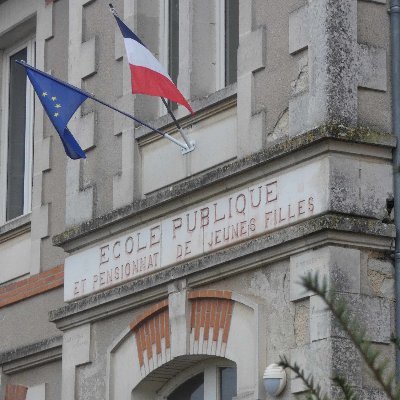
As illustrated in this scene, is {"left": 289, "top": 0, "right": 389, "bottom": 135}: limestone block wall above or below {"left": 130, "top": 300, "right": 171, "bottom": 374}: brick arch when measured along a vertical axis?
above

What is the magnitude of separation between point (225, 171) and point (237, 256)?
0.65 meters

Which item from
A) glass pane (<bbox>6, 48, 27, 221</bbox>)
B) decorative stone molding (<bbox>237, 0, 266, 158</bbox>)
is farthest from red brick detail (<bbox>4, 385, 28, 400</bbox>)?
decorative stone molding (<bbox>237, 0, 266, 158</bbox>)

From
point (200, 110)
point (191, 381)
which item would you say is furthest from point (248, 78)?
point (191, 381)

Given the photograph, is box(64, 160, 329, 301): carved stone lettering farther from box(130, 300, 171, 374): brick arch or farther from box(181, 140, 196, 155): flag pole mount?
box(181, 140, 196, 155): flag pole mount

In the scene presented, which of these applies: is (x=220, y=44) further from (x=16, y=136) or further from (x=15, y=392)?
(x=15, y=392)

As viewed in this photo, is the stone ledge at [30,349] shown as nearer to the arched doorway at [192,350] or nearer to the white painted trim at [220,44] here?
the arched doorway at [192,350]

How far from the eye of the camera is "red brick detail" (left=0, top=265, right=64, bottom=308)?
42.4ft

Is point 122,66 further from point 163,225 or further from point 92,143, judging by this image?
point 163,225

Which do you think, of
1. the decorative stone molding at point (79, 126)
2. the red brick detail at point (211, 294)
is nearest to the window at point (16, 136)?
the decorative stone molding at point (79, 126)

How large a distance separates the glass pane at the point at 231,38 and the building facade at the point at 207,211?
0.06ft

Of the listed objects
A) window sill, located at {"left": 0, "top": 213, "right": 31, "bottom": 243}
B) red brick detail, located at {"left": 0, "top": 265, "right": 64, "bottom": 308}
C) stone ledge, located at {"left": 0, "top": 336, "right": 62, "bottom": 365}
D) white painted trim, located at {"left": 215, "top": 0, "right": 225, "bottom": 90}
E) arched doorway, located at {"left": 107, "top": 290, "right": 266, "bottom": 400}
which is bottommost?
arched doorway, located at {"left": 107, "top": 290, "right": 266, "bottom": 400}

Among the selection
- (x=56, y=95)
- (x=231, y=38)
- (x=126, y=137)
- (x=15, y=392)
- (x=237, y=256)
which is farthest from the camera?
(x=15, y=392)

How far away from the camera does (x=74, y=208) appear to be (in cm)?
1225

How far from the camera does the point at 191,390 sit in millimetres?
11094
